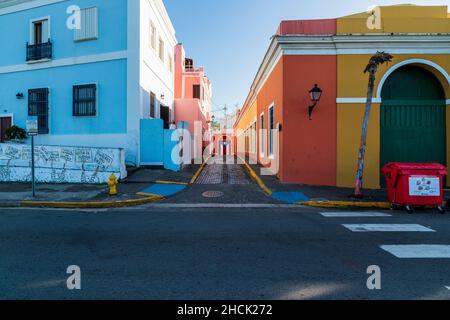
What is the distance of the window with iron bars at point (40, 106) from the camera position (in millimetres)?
14109

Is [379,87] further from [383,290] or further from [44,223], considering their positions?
[44,223]

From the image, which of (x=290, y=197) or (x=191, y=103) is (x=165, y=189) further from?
(x=191, y=103)

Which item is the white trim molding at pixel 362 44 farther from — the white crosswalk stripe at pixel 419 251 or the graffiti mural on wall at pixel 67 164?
the graffiti mural on wall at pixel 67 164

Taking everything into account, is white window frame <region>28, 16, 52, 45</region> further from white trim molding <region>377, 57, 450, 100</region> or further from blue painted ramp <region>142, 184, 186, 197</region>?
white trim molding <region>377, 57, 450, 100</region>

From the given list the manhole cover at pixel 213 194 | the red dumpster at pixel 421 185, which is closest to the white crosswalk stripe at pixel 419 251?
the red dumpster at pixel 421 185

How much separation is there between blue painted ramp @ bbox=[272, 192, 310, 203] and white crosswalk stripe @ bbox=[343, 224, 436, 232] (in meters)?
2.61

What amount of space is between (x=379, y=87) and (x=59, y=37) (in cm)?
1464

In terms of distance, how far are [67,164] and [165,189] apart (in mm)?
4476

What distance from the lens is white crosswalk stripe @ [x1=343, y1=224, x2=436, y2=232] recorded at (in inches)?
220

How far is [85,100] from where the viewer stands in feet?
44.2

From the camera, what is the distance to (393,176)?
791 cm

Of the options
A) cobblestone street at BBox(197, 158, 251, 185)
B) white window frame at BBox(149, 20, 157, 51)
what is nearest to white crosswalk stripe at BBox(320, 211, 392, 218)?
cobblestone street at BBox(197, 158, 251, 185)
